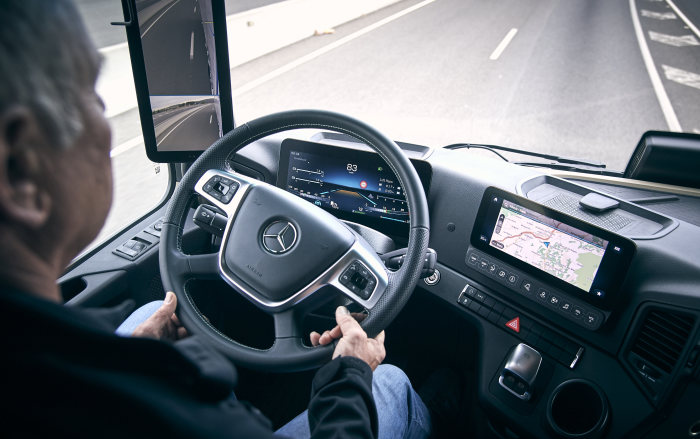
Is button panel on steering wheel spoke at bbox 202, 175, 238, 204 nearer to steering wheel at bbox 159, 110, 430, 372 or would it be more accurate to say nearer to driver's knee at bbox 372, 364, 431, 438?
steering wheel at bbox 159, 110, 430, 372

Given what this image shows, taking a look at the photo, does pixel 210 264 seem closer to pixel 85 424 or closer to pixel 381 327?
pixel 381 327

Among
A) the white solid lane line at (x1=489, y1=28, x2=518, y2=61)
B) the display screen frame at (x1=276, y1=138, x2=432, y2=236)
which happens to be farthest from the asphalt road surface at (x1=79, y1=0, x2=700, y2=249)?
the display screen frame at (x1=276, y1=138, x2=432, y2=236)

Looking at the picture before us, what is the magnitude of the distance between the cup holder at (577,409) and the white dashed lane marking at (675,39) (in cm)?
1064

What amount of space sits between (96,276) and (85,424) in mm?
1447

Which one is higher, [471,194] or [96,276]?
[471,194]

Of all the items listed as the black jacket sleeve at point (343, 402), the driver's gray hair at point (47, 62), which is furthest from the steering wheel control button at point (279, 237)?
the driver's gray hair at point (47, 62)

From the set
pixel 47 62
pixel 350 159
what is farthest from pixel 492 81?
pixel 47 62

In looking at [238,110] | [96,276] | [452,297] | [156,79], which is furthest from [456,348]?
[238,110]

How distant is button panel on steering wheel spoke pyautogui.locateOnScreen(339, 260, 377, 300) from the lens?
4.50 ft

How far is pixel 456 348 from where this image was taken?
226 cm

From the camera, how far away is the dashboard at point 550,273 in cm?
141

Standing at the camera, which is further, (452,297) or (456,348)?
(456,348)

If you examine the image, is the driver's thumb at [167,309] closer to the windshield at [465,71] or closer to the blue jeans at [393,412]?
the blue jeans at [393,412]

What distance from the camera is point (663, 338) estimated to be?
1412 mm
